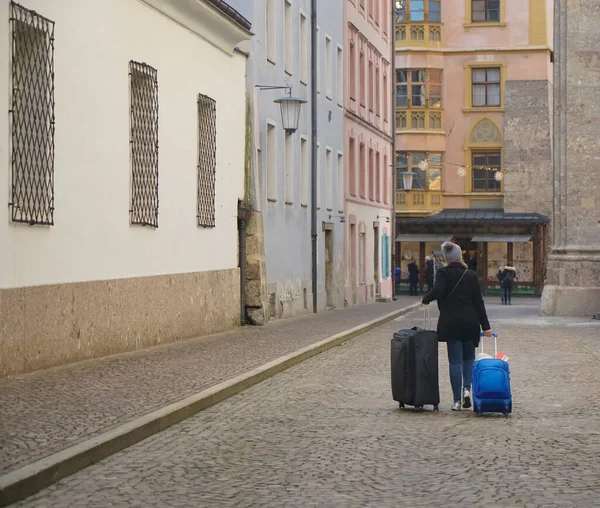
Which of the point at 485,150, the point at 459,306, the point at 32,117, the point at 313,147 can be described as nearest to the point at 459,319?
the point at 459,306

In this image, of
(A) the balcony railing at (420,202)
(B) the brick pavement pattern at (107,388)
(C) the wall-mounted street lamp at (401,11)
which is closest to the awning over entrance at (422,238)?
(A) the balcony railing at (420,202)

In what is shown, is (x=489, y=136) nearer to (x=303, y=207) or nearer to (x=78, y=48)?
(x=303, y=207)

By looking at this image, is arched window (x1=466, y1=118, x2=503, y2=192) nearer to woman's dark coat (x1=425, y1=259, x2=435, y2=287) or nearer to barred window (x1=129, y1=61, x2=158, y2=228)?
woman's dark coat (x1=425, y1=259, x2=435, y2=287)

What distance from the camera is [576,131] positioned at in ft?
130

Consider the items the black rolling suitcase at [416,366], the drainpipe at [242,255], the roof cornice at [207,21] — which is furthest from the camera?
the drainpipe at [242,255]

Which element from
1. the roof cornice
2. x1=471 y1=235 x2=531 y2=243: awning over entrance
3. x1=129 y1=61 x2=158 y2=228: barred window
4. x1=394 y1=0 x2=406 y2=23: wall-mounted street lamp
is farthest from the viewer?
x1=394 y1=0 x2=406 y2=23: wall-mounted street lamp

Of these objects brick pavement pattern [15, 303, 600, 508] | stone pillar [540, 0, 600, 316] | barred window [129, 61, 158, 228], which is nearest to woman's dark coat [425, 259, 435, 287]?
stone pillar [540, 0, 600, 316]

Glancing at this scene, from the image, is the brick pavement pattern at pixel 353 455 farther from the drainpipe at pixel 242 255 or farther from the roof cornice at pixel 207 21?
the drainpipe at pixel 242 255

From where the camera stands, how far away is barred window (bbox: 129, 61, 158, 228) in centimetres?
2039

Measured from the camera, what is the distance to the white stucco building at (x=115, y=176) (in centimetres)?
1578

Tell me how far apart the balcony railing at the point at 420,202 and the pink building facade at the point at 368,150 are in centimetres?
953

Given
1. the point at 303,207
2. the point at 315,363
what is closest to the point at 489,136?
the point at 303,207

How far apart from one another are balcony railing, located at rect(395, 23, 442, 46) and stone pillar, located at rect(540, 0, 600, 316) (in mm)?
29939

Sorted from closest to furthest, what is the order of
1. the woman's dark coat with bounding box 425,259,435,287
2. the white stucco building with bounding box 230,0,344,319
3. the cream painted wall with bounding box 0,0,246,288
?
the cream painted wall with bounding box 0,0,246,288
the white stucco building with bounding box 230,0,344,319
the woman's dark coat with bounding box 425,259,435,287
